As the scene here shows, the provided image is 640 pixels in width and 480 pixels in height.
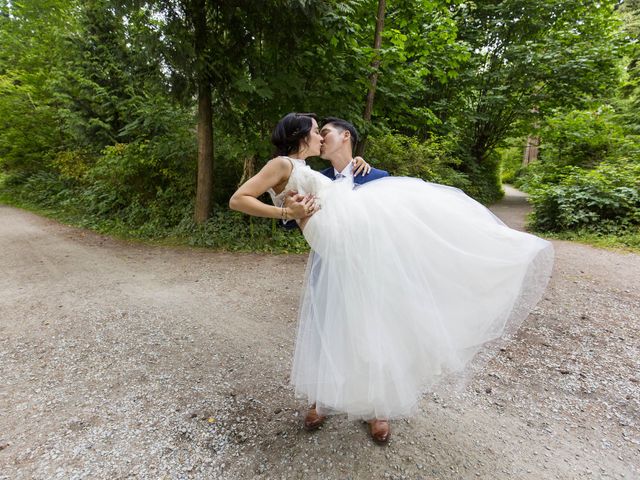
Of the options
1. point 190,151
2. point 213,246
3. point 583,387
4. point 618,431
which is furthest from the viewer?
point 190,151

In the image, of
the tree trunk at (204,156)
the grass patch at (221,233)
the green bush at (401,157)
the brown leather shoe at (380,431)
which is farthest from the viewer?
the green bush at (401,157)

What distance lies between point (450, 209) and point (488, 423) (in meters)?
1.53

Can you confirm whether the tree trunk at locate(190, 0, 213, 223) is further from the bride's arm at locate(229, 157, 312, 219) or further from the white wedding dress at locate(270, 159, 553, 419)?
the white wedding dress at locate(270, 159, 553, 419)

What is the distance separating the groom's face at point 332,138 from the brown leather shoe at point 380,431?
170 centimetres

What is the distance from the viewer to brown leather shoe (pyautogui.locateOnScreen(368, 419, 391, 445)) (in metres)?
1.98

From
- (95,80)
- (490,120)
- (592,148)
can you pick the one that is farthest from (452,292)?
(490,120)

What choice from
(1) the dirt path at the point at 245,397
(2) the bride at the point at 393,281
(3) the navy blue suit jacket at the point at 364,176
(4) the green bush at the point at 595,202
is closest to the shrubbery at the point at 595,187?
(4) the green bush at the point at 595,202

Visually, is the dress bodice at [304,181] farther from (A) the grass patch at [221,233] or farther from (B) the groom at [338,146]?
(A) the grass patch at [221,233]

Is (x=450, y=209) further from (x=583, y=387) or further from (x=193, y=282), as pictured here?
(x=193, y=282)

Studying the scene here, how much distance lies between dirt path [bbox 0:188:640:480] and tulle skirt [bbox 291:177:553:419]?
20.2 inches

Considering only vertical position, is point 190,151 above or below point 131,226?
above

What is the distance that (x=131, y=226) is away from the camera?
7.75m

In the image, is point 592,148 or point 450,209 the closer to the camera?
point 450,209

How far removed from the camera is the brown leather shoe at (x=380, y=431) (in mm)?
1982
